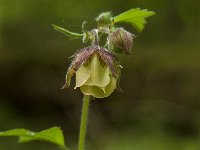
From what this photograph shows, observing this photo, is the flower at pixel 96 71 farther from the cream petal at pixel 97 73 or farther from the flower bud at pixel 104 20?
the flower bud at pixel 104 20

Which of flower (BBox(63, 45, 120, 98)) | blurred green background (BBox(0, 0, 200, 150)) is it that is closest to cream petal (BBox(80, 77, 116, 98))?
flower (BBox(63, 45, 120, 98))

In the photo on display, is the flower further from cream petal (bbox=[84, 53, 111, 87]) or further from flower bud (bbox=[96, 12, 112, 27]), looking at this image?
flower bud (bbox=[96, 12, 112, 27])

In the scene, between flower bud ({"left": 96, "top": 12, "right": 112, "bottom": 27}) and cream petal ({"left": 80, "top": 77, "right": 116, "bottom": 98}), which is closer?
cream petal ({"left": 80, "top": 77, "right": 116, "bottom": 98})

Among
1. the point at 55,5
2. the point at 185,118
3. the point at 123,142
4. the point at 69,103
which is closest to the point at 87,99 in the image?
the point at 123,142

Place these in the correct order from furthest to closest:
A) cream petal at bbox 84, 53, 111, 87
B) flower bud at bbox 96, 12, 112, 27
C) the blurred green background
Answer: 1. the blurred green background
2. flower bud at bbox 96, 12, 112, 27
3. cream petal at bbox 84, 53, 111, 87

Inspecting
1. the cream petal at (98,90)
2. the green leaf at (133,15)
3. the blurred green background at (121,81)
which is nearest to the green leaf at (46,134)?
the cream petal at (98,90)

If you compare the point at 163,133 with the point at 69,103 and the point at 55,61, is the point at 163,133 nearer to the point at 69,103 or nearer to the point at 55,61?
the point at 69,103
